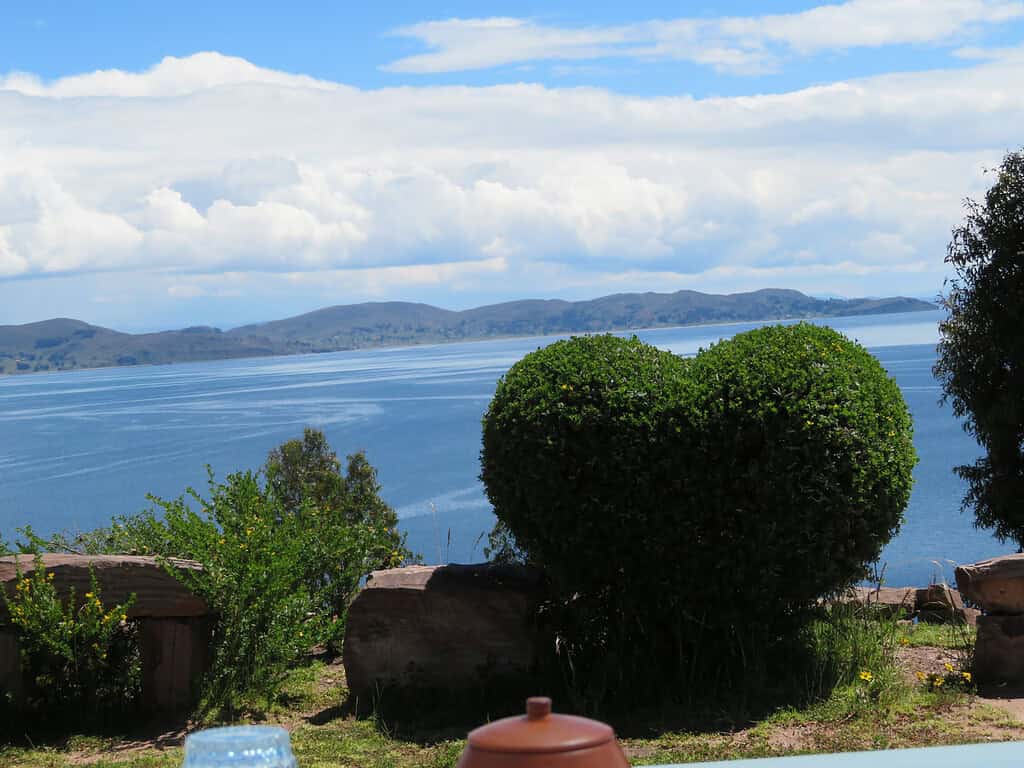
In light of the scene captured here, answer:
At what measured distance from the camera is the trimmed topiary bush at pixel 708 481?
720cm

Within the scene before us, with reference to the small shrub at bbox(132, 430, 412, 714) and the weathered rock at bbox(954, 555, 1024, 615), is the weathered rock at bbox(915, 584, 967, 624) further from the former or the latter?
the small shrub at bbox(132, 430, 412, 714)

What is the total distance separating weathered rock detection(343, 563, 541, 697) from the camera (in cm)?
784

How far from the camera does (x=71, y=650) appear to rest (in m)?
7.33

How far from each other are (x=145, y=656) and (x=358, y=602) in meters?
Answer: 1.58

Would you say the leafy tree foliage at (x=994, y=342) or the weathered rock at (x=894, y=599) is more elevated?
the leafy tree foliage at (x=994, y=342)

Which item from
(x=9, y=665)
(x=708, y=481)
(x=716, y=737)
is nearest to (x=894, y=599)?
(x=708, y=481)

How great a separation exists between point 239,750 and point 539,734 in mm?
412

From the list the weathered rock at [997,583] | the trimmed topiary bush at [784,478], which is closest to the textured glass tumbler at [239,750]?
the trimmed topiary bush at [784,478]

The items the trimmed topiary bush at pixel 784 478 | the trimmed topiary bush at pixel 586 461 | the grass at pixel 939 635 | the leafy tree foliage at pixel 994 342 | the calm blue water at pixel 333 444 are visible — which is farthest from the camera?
the calm blue water at pixel 333 444

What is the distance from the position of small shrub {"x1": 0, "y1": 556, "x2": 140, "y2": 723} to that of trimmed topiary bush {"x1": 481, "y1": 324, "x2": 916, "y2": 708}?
2989 millimetres

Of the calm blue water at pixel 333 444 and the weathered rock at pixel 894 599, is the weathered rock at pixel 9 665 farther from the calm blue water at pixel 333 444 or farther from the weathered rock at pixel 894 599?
the calm blue water at pixel 333 444

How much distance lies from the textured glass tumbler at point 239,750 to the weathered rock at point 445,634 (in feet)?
21.4

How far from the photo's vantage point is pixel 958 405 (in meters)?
19.5

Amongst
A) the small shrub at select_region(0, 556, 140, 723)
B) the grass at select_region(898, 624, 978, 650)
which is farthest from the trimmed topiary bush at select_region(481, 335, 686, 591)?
the grass at select_region(898, 624, 978, 650)
